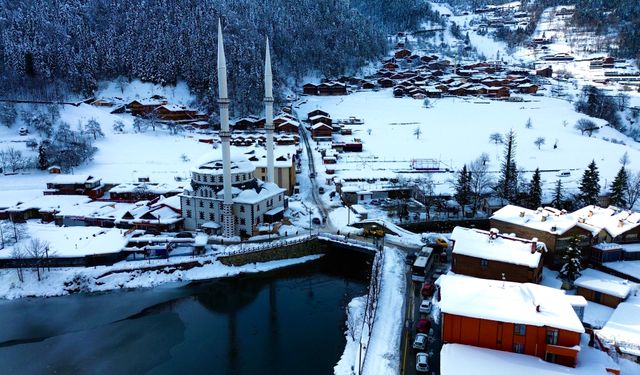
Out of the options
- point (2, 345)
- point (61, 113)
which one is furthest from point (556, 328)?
point (61, 113)

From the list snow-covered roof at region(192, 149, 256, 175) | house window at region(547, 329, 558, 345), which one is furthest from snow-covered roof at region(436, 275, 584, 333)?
snow-covered roof at region(192, 149, 256, 175)

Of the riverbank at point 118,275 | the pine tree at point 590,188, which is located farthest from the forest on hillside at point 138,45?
the pine tree at point 590,188

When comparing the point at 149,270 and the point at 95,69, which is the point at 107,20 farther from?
the point at 149,270

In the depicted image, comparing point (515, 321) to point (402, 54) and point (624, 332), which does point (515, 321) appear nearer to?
point (624, 332)

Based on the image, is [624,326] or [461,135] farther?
[461,135]

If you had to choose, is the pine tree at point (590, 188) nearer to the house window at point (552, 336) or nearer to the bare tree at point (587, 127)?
the house window at point (552, 336)

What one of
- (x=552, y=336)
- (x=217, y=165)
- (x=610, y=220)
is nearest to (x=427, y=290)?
(x=552, y=336)
